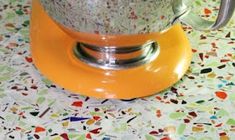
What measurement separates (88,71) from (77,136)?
10 cm

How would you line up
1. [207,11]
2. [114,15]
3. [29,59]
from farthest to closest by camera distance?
[207,11], [29,59], [114,15]

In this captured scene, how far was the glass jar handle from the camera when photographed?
56 cm

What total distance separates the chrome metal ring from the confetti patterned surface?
49mm

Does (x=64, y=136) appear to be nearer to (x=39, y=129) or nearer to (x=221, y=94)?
(x=39, y=129)

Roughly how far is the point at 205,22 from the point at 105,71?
0.46 feet

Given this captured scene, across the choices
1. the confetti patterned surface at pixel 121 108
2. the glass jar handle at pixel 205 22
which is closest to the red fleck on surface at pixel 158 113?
the confetti patterned surface at pixel 121 108

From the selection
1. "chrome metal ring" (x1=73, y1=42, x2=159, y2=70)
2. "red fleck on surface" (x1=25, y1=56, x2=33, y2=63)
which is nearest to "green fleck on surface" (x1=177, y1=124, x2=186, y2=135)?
"chrome metal ring" (x1=73, y1=42, x2=159, y2=70)

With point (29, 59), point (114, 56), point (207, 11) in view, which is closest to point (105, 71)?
point (114, 56)

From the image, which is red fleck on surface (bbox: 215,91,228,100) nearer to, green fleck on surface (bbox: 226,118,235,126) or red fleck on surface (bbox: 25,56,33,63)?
green fleck on surface (bbox: 226,118,235,126)

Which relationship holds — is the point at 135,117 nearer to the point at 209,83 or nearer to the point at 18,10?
the point at 209,83

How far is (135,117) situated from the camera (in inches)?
23.8

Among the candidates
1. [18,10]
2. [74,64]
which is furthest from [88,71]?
[18,10]

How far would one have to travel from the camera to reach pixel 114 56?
0.65 metres

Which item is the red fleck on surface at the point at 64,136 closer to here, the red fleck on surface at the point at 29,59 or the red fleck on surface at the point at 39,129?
the red fleck on surface at the point at 39,129
